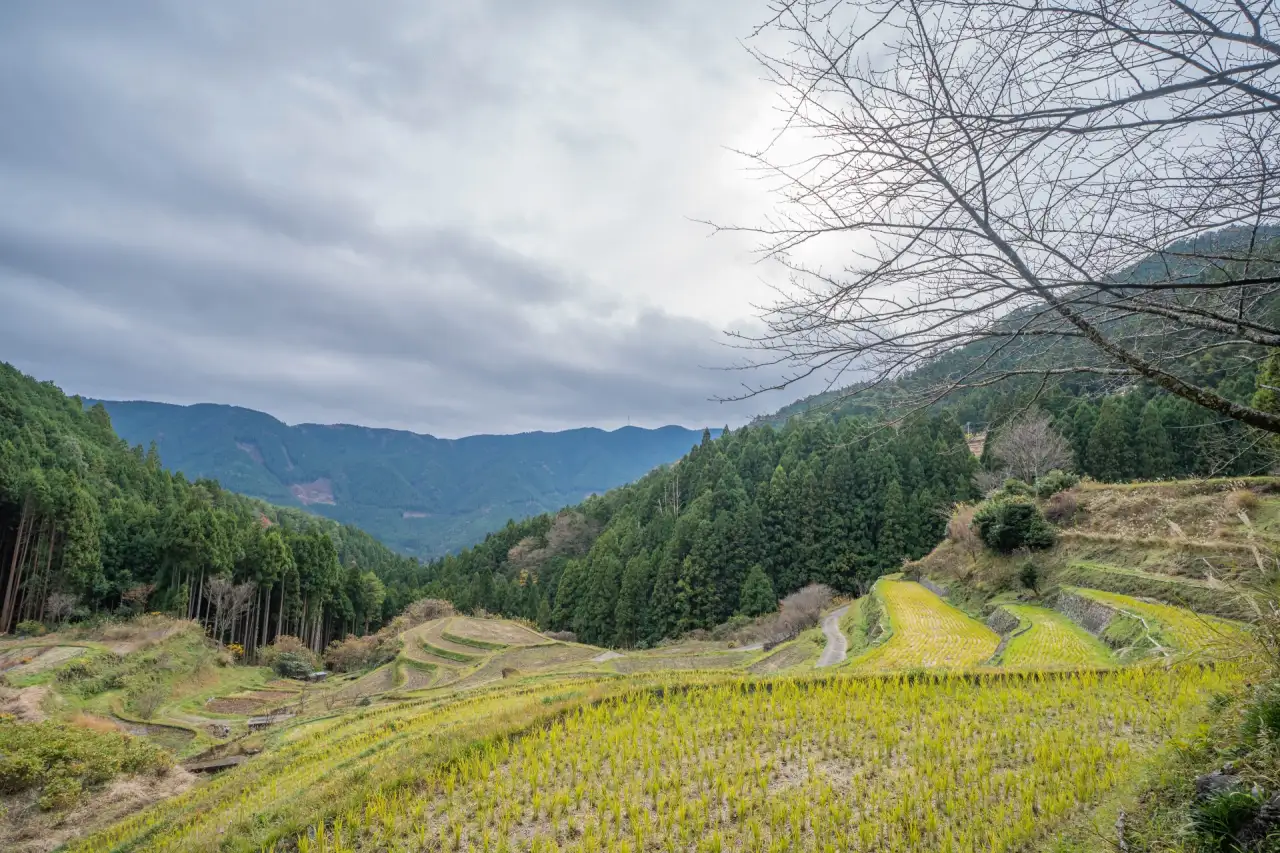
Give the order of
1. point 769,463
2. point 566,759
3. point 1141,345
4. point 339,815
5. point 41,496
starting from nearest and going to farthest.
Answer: point 1141,345 → point 339,815 → point 566,759 → point 41,496 → point 769,463

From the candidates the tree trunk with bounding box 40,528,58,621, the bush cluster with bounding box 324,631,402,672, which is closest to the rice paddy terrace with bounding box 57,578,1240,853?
the bush cluster with bounding box 324,631,402,672

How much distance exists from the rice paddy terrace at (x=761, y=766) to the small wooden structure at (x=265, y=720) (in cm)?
1194

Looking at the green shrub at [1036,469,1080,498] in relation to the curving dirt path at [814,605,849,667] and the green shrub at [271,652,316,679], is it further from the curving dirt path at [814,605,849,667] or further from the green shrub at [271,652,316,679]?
the green shrub at [271,652,316,679]

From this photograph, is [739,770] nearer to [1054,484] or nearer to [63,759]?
[63,759]

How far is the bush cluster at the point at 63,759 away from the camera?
1187cm

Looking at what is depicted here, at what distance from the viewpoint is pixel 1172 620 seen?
11945mm

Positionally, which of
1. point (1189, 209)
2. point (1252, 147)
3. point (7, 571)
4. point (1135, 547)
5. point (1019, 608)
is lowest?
point (7, 571)

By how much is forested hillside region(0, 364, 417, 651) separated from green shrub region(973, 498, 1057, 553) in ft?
158

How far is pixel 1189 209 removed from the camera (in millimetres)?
3033

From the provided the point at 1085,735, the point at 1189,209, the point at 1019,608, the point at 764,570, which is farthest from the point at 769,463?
the point at 1189,209

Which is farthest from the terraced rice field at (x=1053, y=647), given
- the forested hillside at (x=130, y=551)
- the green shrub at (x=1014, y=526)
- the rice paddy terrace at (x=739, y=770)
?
the forested hillside at (x=130, y=551)

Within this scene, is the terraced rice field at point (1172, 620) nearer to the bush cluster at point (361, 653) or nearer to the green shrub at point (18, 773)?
the green shrub at point (18, 773)

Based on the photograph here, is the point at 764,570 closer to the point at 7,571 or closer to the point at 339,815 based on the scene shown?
the point at 339,815

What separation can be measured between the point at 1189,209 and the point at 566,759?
7889 millimetres
